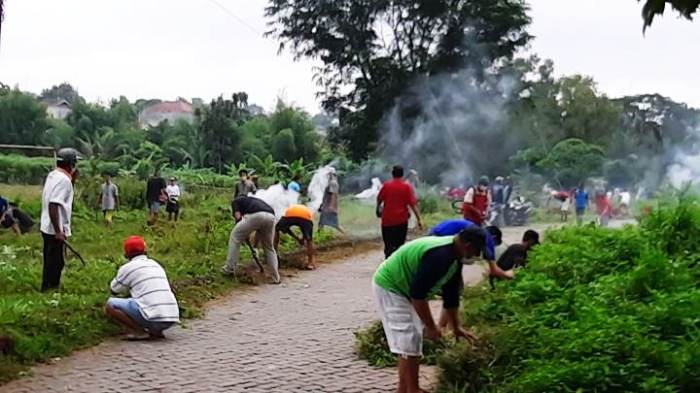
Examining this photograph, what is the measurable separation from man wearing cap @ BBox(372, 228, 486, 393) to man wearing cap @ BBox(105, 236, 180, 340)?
3108 mm

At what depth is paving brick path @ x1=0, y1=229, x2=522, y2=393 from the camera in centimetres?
719

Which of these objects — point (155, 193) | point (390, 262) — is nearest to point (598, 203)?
point (155, 193)

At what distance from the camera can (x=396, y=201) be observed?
12523mm

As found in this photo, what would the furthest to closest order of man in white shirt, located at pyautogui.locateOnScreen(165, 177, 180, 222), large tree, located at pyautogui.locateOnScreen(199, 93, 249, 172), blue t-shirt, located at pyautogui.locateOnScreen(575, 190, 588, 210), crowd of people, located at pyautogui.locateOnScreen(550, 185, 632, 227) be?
large tree, located at pyautogui.locateOnScreen(199, 93, 249, 172) < crowd of people, located at pyautogui.locateOnScreen(550, 185, 632, 227) < blue t-shirt, located at pyautogui.locateOnScreen(575, 190, 588, 210) < man in white shirt, located at pyautogui.locateOnScreen(165, 177, 180, 222)

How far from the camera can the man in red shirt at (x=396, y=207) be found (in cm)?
1249

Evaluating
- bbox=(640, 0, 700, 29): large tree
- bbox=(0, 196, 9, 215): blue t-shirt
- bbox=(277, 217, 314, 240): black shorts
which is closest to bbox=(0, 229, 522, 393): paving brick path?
bbox=(277, 217, 314, 240): black shorts

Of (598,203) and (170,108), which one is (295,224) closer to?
(598,203)

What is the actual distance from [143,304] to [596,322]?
4.46 meters

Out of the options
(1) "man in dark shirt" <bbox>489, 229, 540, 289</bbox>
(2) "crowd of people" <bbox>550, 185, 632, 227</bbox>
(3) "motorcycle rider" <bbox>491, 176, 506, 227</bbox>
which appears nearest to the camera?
(1) "man in dark shirt" <bbox>489, 229, 540, 289</bbox>

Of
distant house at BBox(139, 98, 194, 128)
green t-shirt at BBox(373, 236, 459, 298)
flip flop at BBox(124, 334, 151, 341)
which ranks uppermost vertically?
distant house at BBox(139, 98, 194, 128)

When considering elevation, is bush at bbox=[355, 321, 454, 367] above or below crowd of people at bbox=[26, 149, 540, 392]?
below

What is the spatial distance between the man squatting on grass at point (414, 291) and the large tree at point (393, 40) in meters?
31.3

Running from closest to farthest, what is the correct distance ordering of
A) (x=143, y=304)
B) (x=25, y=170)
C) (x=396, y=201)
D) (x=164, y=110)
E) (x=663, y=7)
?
(x=663, y=7)
(x=143, y=304)
(x=396, y=201)
(x=25, y=170)
(x=164, y=110)

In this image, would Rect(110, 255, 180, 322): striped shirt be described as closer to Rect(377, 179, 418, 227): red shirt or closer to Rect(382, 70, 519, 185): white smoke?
Rect(377, 179, 418, 227): red shirt
